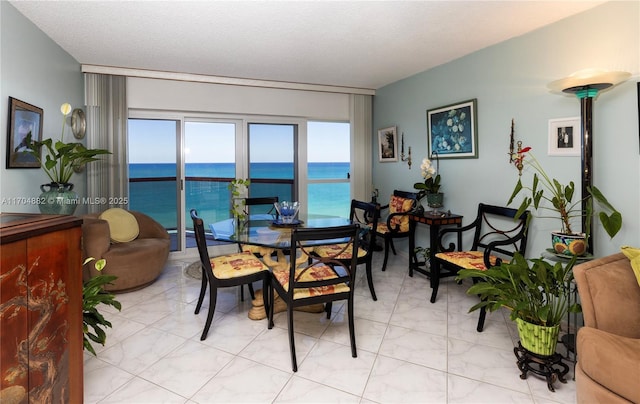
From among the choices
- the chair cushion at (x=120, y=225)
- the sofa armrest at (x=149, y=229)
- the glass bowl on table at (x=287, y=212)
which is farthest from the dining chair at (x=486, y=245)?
the chair cushion at (x=120, y=225)

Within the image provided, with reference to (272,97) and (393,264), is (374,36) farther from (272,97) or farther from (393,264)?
(393,264)

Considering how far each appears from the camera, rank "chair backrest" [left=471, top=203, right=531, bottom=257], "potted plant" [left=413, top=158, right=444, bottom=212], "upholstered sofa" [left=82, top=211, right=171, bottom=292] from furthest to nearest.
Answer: "potted plant" [left=413, top=158, right=444, bottom=212] → "upholstered sofa" [left=82, top=211, right=171, bottom=292] → "chair backrest" [left=471, top=203, right=531, bottom=257]

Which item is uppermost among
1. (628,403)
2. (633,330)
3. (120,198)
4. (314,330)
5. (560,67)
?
(560,67)

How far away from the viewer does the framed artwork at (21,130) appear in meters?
2.57

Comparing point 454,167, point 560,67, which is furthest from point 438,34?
point 454,167

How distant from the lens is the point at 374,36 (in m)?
3.09

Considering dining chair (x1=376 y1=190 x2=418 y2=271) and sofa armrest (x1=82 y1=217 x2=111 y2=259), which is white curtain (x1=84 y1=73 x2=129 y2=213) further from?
dining chair (x1=376 y1=190 x2=418 y2=271)

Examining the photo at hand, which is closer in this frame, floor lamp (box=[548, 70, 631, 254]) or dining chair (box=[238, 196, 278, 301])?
floor lamp (box=[548, 70, 631, 254])

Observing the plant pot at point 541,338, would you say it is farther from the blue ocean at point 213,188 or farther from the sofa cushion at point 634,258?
the blue ocean at point 213,188

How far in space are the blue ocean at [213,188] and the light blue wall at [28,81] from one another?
108 centimetres

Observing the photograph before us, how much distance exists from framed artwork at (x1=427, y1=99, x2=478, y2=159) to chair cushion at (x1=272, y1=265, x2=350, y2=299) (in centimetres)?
219

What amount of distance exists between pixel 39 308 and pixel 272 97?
410 centimetres

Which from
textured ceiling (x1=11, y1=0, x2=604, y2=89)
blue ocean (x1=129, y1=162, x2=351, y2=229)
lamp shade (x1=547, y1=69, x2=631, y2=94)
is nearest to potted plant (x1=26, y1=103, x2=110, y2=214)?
textured ceiling (x1=11, y1=0, x2=604, y2=89)

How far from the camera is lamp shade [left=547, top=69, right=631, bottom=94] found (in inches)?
85.8
